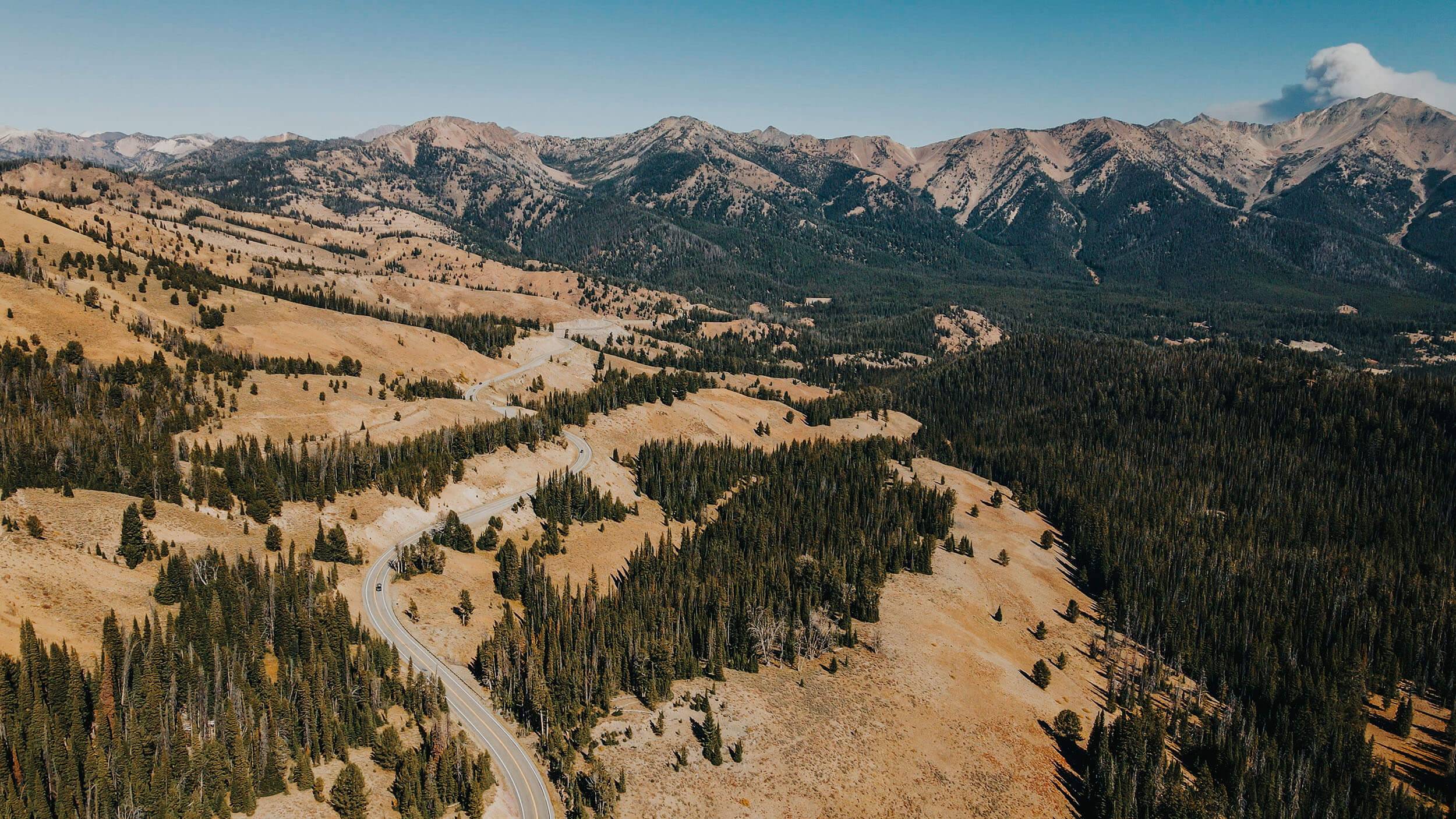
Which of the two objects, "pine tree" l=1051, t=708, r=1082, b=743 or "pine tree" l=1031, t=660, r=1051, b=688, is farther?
"pine tree" l=1031, t=660, r=1051, b=688

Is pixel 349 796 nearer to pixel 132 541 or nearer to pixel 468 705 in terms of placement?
pixel 468 705

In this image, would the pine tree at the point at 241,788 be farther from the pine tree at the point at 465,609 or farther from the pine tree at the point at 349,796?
the pine tree at the point at 465,609

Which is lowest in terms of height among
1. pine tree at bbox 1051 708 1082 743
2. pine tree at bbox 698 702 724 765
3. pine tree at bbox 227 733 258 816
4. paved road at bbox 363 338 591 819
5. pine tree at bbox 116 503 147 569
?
pine tree at bbox 1051 708 1082 743

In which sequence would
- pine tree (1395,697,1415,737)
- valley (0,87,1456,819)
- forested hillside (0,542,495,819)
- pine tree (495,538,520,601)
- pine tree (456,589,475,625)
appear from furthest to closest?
1. pine tree (1395,697,1415,737)
2. pine tree (495,538,520,601)
3. pine tree (456,589,475,625)
4. valley (0,87,1456,819)
5. forested hillside (0,542,495,819)

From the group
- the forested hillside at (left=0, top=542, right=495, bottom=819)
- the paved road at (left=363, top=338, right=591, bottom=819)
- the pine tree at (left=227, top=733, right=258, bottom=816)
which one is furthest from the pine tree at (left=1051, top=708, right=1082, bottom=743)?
the pine tree at (left=227, top=733, right=258, bottom=816)

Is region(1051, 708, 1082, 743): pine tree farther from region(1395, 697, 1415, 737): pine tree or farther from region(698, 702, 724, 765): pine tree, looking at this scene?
region(1395, 697, 1415, 737): pine tree

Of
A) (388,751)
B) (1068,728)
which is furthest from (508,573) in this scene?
(1068,728)

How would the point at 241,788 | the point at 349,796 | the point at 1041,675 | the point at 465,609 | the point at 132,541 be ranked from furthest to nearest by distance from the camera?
the point at 1041,675 < the point at 465,609 < the point at 132,541 < the point at 349,796 < the point at 241,788

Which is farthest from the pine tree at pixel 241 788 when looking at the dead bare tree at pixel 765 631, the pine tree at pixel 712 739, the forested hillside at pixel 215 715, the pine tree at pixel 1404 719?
the pine tree at pixel 1404 719
